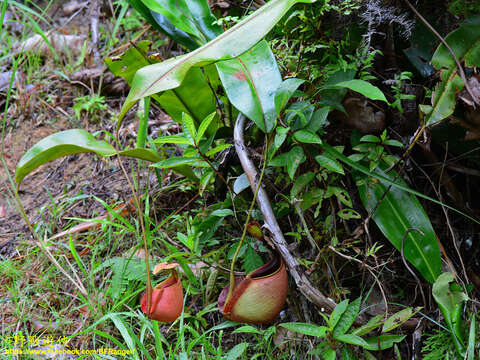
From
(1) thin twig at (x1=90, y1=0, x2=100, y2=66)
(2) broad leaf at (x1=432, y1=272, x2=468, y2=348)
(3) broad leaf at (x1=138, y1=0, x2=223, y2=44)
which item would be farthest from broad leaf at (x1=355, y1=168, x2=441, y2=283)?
(1) thin twig at (x1=90, y1=0, x2=100, y2=66)

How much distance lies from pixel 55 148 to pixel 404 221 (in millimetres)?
942

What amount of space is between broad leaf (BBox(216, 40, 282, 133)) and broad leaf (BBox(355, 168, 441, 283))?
0.33 meters

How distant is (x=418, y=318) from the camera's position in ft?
3.49

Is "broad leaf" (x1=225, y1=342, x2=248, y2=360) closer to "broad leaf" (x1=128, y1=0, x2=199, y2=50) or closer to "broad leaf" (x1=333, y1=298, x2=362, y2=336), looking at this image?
"broad leaf" (x1=333, y1=298, x2=362, y2=336)

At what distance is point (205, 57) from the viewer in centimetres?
81

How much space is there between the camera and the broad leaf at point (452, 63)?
96cm

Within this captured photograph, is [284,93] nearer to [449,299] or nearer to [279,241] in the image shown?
[279,241]

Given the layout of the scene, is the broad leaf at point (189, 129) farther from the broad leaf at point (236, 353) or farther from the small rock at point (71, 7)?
the small rock at point (71, 7)

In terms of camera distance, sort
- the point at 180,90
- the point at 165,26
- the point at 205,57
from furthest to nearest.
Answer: the point at 165,26, the point at 180,90, the point at 205,57

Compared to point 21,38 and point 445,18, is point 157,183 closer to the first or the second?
point 445,18

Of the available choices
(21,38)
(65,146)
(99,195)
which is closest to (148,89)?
(65,146)

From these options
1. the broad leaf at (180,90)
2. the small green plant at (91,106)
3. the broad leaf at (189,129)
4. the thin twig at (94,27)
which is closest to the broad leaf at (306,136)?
the broad leaf at (189,129)

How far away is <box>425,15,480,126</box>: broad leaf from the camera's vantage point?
3.15ft

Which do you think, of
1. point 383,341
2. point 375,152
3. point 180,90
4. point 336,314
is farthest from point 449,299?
point 180,90
